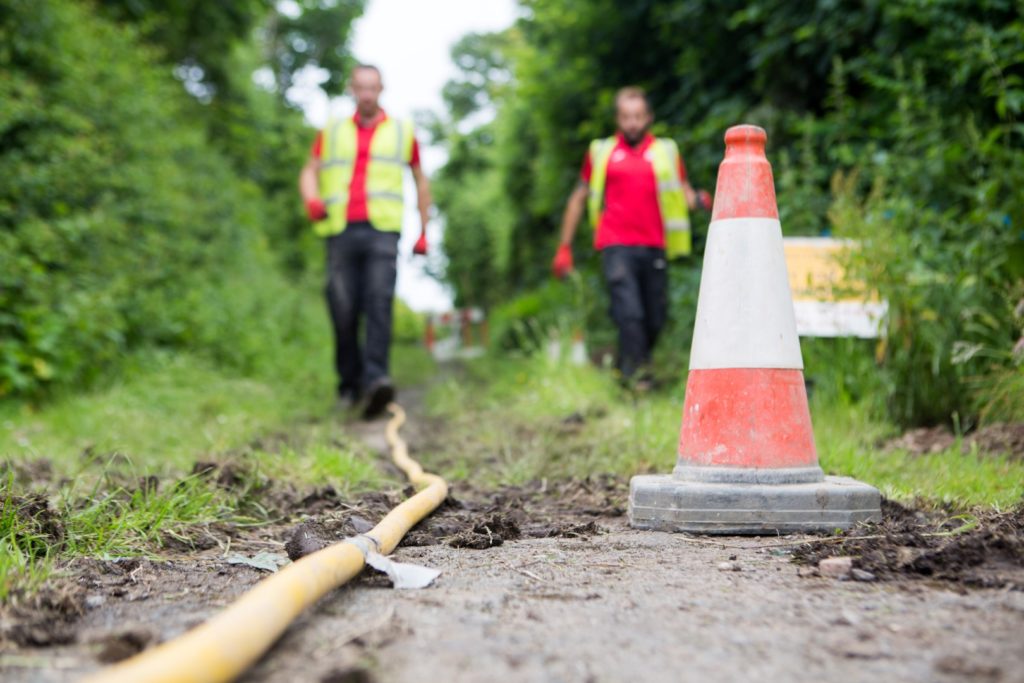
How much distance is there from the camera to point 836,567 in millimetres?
2287

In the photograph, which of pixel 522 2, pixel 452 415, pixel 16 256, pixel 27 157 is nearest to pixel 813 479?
pixel 452 415

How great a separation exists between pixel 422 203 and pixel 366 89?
0.83 metres

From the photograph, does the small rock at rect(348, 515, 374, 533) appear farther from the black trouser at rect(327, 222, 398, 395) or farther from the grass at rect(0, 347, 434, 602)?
the black trouser at rect(327, 222, 398, 395)

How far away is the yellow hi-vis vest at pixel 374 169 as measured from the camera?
21.2 ft

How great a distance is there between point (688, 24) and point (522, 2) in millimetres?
3359

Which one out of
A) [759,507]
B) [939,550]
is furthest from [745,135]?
[939,550]

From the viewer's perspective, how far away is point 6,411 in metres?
5.75

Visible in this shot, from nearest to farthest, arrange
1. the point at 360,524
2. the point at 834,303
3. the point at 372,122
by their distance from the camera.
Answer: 1. the point at 360,524
2. the point at 834,303
3. the point at 372,122

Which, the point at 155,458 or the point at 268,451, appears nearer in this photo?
the point at 155,458

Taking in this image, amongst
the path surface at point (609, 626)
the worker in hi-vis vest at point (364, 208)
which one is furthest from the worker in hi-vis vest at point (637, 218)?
the path surface at point (609, 626)

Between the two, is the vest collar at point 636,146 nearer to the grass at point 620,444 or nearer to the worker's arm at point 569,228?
the worker's arm at point 569,228

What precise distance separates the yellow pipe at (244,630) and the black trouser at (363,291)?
426cm

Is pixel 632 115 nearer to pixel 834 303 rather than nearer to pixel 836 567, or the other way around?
pixel 834 303

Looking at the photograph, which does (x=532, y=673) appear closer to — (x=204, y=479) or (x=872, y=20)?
(x=204, y=479)
